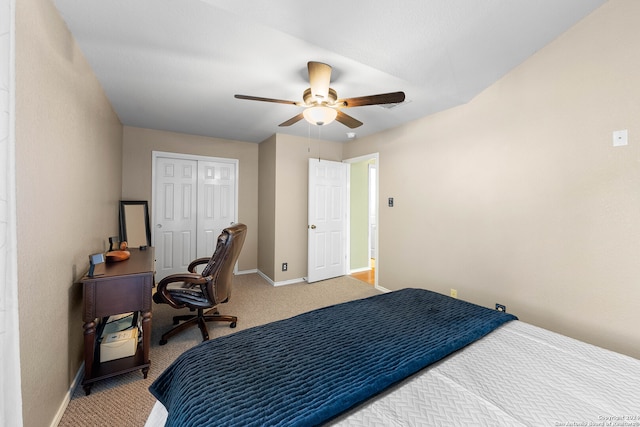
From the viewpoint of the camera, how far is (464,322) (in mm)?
1503

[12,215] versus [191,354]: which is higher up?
[12,215]

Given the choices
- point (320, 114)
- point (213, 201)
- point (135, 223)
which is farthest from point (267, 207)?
point (320, 114)

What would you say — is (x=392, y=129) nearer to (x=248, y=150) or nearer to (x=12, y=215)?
(x=248, y=150)

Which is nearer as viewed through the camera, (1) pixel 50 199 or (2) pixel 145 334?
(1) pixel 50 199

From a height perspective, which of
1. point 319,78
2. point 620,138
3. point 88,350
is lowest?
point 88,350

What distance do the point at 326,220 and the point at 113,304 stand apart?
9.92ft

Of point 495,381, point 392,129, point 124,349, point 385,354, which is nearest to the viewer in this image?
point 495,381

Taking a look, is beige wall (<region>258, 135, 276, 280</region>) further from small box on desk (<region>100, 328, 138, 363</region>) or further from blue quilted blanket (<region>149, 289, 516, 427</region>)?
blue quilted blanket (<region>149, 289, 516, 427</region>)

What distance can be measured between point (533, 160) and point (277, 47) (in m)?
2.35

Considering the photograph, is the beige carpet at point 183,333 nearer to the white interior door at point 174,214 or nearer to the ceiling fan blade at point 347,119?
the white interior door at point 174,214

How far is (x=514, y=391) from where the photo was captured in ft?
3.21

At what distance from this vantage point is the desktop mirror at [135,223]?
3549 mm

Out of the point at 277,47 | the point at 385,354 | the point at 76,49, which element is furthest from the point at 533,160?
the point at 76,49

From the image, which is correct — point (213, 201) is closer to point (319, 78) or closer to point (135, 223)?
point (135, 223)
